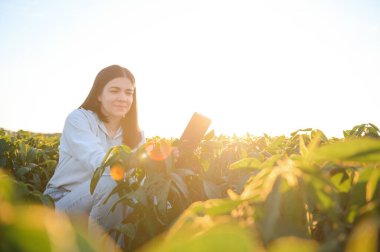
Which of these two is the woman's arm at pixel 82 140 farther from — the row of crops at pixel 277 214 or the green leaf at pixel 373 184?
the green leaf at pixel 373 184

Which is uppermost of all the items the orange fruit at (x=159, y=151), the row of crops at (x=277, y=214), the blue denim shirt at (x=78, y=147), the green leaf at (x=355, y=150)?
the green leaf at (x=355, y=150)

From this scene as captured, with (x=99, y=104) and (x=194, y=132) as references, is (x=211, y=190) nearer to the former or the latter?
(x=194, y=132)

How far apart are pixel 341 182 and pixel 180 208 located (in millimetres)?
1344

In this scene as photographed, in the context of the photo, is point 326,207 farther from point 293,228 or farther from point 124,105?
point 124,105

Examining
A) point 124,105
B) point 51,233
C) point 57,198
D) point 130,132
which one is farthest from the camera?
point 130,132

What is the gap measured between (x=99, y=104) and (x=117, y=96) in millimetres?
383

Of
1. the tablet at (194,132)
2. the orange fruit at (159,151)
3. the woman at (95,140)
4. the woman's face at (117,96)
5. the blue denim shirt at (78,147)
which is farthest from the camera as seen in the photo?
the woman's face at (117,96)

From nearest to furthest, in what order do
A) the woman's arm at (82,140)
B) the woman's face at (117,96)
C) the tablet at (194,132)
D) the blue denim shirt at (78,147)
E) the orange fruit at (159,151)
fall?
the orange fruit at (159,151), the tablet at (194,132), the woman's arm at (82,140), the blue denim shirt at (78,147), the woman's face at (117,96)

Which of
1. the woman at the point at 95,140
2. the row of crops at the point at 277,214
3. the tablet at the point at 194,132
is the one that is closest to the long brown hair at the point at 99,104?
the woman at the point at 95,140

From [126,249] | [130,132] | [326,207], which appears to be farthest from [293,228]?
[130,132]

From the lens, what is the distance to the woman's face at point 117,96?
4219mm

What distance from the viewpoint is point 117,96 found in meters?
4.22

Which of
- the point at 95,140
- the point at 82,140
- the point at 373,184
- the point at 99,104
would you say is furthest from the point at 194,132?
the point at 99,104

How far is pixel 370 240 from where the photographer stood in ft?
1.48
